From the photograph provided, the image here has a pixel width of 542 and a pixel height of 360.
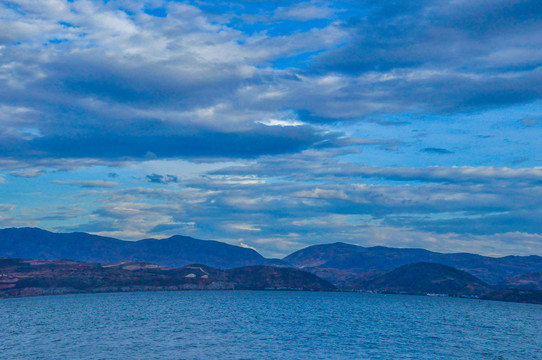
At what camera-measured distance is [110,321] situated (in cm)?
18925

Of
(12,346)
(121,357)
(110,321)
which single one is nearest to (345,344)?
(121,357)

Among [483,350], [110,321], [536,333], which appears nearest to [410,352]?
[483,350]

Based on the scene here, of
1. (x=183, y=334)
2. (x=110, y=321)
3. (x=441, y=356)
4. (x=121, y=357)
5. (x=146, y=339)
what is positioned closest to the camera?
(x=121, y=357)

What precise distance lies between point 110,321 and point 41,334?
44.7m

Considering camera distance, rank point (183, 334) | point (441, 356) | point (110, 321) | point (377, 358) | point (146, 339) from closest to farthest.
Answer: point (377, 358) < point (441, 356) < point (146, 339) < point (183, 334) < point (110, 321)

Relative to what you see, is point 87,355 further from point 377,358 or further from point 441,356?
point 441,356

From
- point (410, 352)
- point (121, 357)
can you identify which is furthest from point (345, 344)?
point (121, 357)

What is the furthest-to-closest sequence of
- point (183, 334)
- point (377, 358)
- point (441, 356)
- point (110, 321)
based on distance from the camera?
point (110, 321) < point (183, 334) < point (441, 356) < point (377, 358)

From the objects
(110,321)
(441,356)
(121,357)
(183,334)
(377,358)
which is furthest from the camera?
(110,321)

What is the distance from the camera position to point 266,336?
14700 cm

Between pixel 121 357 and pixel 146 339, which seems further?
pixel 146 339

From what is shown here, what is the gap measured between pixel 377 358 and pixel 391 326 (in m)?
88.0

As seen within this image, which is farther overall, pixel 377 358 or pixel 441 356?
pixel 441 356

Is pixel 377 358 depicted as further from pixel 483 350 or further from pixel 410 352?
pixel 483 350
